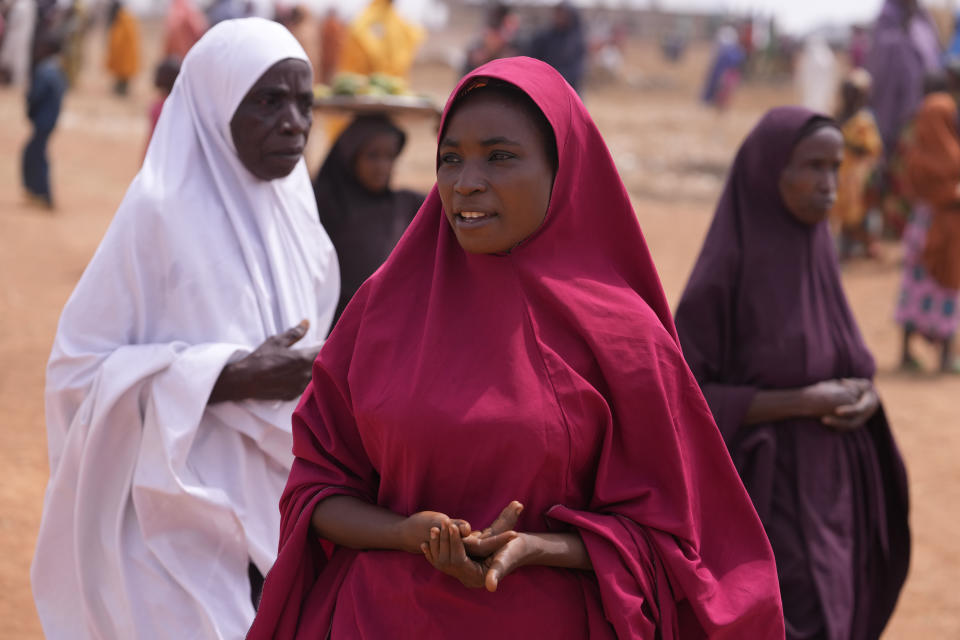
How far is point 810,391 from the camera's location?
151 inches

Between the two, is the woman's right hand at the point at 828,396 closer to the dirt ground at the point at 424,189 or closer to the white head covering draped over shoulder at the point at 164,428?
the white head covering draped over shoulder at the point at 164,428

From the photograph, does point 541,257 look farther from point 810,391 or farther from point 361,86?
point 361,86

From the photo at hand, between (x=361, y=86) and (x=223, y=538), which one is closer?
(x=223, y=538)

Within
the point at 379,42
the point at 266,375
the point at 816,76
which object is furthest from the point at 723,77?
the point at 266,375

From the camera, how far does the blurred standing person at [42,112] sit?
1437 centimetres

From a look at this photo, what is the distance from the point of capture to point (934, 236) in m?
9.78

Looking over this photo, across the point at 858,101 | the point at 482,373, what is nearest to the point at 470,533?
the point at 482,373

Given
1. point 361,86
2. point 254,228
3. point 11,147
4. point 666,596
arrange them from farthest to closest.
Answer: point 11,147 → point 361,86 → point 254,228 → point 666,596

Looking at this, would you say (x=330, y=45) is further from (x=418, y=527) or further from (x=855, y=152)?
(x=418, y=527)

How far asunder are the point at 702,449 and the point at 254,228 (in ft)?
5.68

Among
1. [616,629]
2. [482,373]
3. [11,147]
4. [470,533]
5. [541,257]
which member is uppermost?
[541,257]

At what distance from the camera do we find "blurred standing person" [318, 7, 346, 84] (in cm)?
2628

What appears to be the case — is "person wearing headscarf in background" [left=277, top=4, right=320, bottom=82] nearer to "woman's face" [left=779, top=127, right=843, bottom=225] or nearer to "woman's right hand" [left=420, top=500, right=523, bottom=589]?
"woman's face" [left=779, top=127, right=843, bottom=225]

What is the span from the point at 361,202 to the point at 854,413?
240 cm
